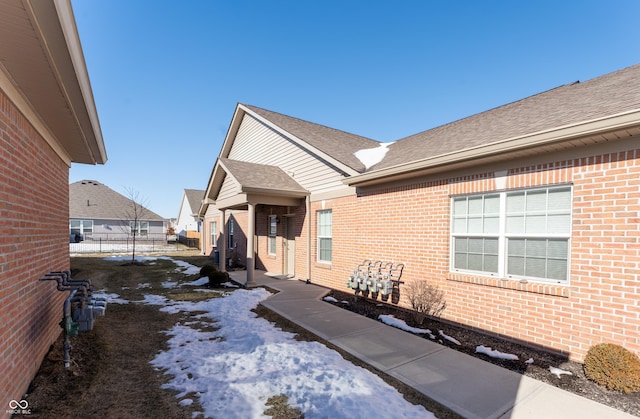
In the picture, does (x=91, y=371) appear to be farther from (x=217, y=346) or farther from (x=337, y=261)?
(x=337, y=261)

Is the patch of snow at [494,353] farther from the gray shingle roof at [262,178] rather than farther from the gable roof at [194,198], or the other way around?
the gable roof at [194,198]

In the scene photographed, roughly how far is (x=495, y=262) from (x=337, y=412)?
4.21 m

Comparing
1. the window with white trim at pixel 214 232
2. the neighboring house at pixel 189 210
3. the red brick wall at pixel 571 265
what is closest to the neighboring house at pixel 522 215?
the red brick wall at pixel 571 265

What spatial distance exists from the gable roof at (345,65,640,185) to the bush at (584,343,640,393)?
9.83ft

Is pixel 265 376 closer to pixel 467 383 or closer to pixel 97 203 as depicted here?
pixel 467 383

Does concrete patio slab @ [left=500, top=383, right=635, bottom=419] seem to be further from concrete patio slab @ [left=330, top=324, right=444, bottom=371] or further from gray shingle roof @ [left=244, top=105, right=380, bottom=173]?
gray shingle roof @ [left=244, top=105, right=380, bottom=173]

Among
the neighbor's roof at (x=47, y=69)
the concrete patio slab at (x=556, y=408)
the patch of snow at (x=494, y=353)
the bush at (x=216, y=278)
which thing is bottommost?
the bush at (x=216, y=278)

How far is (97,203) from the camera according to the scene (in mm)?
34188

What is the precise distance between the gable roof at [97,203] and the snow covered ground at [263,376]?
34.9 m

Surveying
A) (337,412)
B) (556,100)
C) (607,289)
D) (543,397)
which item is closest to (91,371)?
(337,412)

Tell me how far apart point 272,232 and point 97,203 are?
31.9m

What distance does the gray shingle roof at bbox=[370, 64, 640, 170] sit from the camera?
487cm

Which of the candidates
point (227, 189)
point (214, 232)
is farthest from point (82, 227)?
point (227, 189)

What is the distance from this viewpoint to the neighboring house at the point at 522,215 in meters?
4.23
